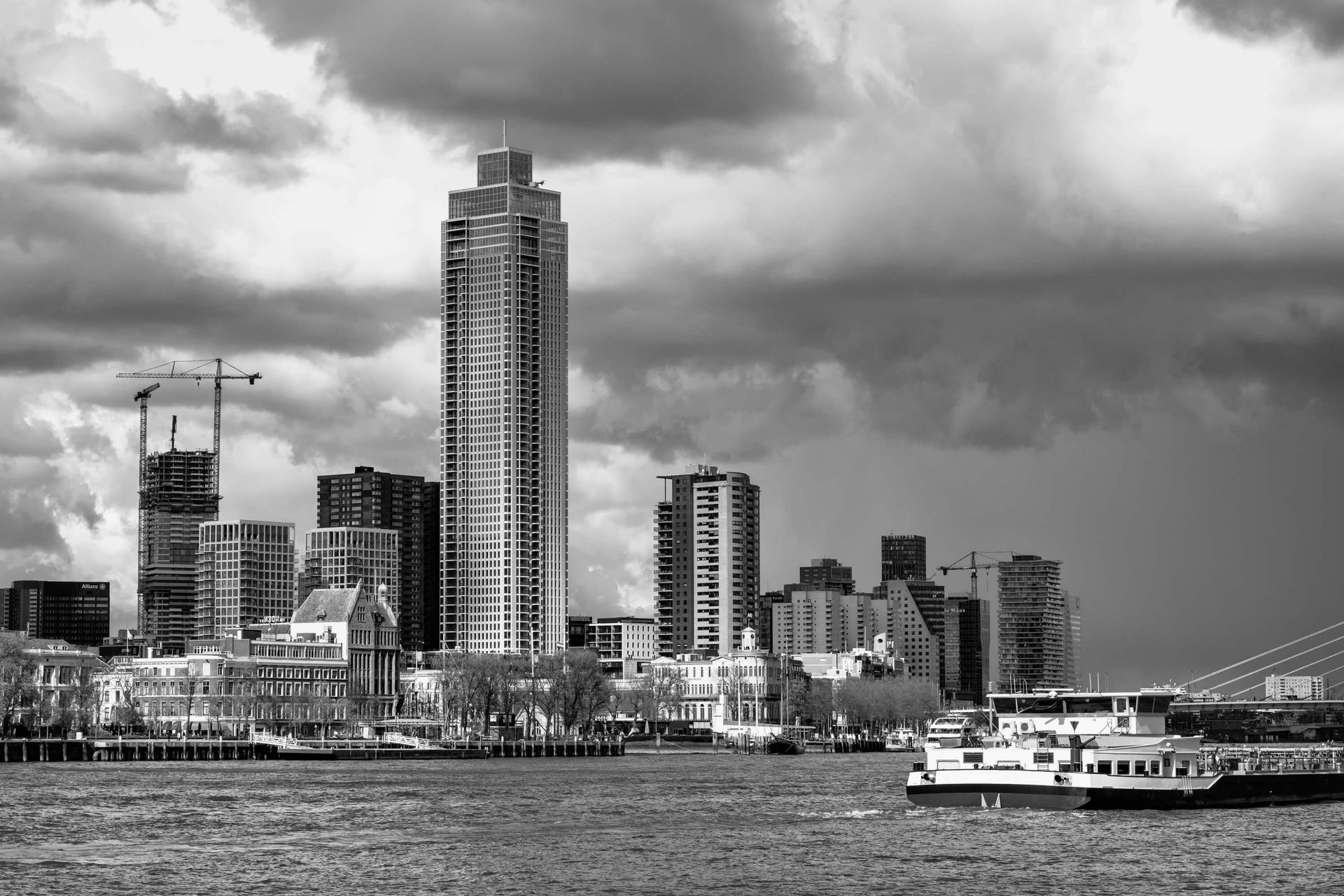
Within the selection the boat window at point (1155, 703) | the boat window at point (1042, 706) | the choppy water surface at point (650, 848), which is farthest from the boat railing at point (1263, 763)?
the boat window at point (1042, 706)

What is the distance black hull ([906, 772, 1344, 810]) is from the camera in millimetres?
143375

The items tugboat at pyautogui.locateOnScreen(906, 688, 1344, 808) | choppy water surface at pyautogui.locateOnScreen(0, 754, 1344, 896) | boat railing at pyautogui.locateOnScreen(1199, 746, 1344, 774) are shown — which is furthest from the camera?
boat railing at pyautogui.locateOnScreen(1199, 746, 1344, 774)

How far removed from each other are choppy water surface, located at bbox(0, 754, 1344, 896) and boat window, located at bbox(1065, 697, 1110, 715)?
8423 mm

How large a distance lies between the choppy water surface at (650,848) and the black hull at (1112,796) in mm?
1027

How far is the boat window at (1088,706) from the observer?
15162 centimetres

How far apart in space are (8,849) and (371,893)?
3142 cm

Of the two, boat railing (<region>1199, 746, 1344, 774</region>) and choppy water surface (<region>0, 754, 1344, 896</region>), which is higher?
boat railing (<region>1199, 746, 1344, 774</region>)

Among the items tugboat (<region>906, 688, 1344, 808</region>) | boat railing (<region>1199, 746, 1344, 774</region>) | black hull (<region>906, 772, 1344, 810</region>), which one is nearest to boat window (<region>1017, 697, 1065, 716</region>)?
tugboat (<region>906, 688, 1344, 808</region>)

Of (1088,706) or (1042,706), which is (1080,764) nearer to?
(1088,706)

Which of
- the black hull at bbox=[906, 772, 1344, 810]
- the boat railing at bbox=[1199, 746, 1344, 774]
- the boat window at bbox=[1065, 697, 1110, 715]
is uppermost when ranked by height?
the boat window at bbox=[1065, 697, 1110, 715]

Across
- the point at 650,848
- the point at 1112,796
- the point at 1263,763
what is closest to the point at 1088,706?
the point at 1112,796

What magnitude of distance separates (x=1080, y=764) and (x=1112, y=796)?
9.71ft

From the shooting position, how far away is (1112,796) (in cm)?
14475

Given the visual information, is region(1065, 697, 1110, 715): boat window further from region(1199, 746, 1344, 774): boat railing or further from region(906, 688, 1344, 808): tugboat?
region(1199, 746, 1344, 774): boat railing
